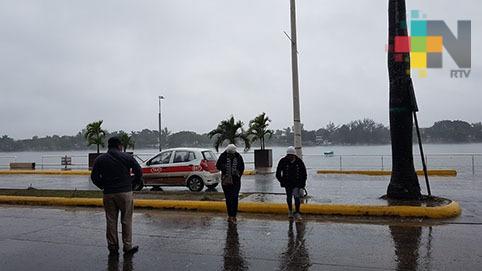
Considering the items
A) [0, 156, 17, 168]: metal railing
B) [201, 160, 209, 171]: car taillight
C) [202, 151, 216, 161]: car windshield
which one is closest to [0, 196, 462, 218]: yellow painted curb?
[201, 160, 209, 171]: car taillight

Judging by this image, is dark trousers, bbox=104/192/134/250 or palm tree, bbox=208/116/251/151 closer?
dark trousers, bbox=104/192/134/250

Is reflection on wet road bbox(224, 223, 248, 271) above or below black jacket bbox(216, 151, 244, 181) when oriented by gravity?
below

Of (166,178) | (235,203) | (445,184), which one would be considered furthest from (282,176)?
(445,184)

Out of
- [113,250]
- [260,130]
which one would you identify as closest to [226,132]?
[260,130]

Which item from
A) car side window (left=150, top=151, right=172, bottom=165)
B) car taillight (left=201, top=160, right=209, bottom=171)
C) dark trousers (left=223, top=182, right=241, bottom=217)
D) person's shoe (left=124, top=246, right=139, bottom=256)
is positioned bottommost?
person's shoe (left=124, top=246, right=139, bottom=256)

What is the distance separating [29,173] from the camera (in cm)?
2828

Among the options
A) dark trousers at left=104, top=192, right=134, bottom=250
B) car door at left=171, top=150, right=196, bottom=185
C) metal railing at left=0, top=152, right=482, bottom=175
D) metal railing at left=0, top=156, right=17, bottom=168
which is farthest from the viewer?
metal railing at left=0, top=156, right=17, bottom=168

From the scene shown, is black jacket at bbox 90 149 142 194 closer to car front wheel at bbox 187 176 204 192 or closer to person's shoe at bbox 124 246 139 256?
person's shoe at bbox 124 246 139 256

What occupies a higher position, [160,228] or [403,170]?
[403,170]

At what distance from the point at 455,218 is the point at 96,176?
7.31m

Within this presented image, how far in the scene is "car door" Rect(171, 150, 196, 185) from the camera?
15680mm

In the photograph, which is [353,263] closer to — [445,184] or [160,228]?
[160,228]

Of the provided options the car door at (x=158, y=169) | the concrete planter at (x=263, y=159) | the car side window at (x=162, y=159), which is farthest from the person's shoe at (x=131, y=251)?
the concrete planter at (x=263, y=159)

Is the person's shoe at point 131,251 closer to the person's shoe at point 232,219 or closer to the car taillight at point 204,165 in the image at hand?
the person's shoe at point 232,219
